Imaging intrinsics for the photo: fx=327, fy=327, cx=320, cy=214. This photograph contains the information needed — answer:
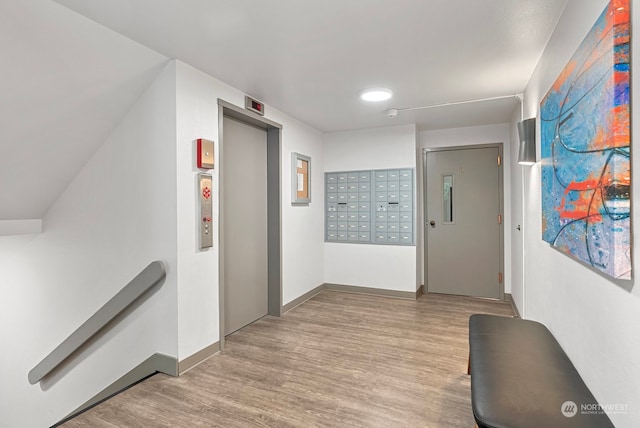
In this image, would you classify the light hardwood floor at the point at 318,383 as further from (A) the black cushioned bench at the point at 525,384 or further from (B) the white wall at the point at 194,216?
(A) the black cushioned bench at the point at 525,384

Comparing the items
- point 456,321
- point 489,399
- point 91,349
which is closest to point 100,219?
point 91,349

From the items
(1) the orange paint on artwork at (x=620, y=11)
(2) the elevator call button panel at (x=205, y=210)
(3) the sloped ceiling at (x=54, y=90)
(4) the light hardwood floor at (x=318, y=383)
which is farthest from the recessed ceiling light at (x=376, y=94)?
(4) the light hardwood floor at (x=318, y=383)

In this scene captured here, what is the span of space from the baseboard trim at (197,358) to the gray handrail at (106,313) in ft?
2.04

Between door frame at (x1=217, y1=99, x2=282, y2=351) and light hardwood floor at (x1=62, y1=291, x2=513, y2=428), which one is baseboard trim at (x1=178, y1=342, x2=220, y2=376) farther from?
door frame at (x1=217, y1=99, x2=282, y2=351)

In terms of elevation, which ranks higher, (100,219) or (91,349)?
(100,219)

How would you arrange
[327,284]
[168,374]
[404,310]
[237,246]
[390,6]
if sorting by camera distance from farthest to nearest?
[327,284]
[404,310]
[237,246]
[168,374]
[390,6]

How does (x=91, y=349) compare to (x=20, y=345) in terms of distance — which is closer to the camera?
(x=91, y=349)

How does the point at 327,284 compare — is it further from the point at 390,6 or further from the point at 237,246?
the point at 390,6

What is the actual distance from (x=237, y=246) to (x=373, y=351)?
1.67 m

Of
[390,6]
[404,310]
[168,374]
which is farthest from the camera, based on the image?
[404,310]

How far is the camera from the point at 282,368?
2.59 meters

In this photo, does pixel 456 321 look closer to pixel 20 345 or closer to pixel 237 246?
pixel 237 246

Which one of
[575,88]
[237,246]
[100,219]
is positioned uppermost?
[575,88]

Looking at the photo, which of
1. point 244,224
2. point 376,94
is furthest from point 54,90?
point 376,94
